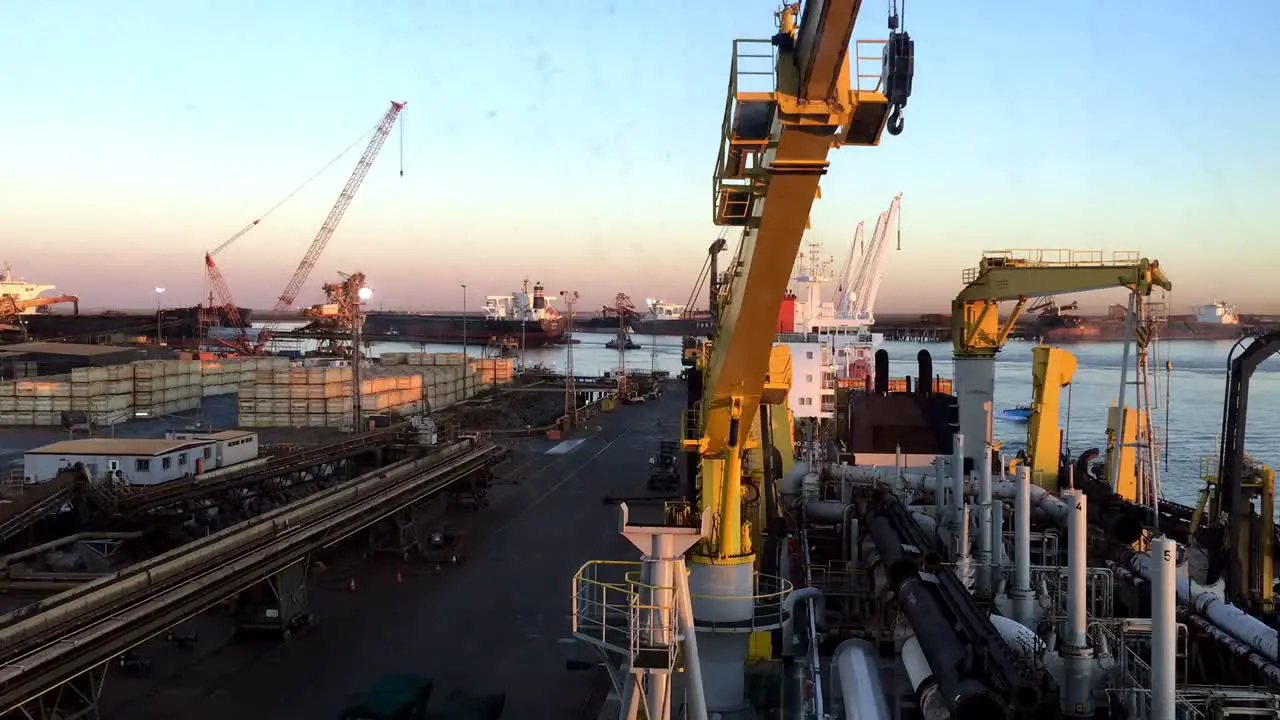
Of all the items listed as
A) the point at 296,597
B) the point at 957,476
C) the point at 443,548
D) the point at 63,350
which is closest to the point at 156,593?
the point at 296,597

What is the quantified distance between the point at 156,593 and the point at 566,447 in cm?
3205

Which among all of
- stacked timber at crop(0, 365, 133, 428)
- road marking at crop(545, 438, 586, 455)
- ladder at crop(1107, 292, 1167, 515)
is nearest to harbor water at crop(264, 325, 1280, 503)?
ladder at crop(1107, 292, 1167, 515)

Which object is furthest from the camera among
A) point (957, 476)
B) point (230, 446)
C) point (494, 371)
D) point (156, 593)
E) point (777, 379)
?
point (494, 371)

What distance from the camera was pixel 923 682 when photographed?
31.2 feet

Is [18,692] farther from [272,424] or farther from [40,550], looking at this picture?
[272,424]

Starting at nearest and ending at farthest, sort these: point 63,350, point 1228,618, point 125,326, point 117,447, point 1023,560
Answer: point 1023,560
point 1228,618
point 117,447
point 63,350
point 125,326

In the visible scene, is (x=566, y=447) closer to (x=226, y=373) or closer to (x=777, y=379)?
(x=226, y=373)

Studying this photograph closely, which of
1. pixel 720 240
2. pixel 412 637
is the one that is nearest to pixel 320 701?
pixel 412 637

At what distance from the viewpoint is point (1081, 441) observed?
5862 centimetres

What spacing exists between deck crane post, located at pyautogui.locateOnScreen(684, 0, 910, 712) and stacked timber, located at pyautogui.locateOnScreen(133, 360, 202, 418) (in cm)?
4133

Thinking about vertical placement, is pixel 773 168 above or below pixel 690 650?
above

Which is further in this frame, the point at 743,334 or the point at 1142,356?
the point at 1142,356

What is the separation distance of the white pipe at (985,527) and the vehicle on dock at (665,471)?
18.3 meters

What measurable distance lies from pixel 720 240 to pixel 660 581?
60.3ft
